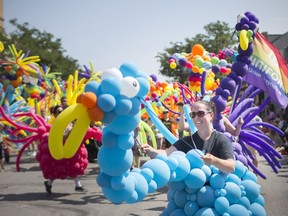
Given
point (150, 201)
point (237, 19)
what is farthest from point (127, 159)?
point (150, 201)

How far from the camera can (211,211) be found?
9.95ft

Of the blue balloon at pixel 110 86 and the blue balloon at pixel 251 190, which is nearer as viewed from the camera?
the blue balloon at pixel 110 86

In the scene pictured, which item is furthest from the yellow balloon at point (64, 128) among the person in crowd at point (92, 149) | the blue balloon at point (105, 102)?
the person in crowd at point (92, 149)

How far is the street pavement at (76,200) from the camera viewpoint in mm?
6305

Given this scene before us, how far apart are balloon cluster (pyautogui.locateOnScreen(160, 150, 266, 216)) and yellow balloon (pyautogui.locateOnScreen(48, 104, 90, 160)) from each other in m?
0.77

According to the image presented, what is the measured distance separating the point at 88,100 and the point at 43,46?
3957 centimetres

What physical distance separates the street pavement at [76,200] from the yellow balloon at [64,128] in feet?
12.7

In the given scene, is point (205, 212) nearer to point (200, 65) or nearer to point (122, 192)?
point (122, 192)

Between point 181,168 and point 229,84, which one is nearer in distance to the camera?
point 181,168

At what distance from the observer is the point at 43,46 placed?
132 ft

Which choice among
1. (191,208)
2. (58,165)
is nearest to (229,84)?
(191,208)

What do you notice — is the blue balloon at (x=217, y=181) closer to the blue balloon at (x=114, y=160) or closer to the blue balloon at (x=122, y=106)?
the blue balloon at (x=114, y=160)

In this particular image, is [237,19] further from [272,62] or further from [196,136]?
[196,136]

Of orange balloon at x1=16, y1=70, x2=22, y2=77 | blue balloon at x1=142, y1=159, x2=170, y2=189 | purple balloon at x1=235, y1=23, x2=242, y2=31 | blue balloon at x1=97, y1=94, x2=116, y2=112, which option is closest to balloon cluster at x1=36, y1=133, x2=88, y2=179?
purple balloon at x1=235, y1=23, x2=242, y2=31
